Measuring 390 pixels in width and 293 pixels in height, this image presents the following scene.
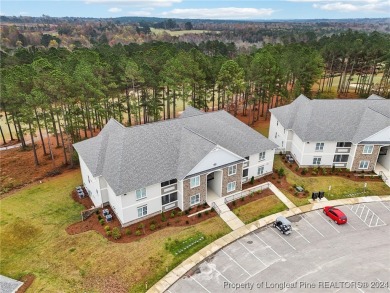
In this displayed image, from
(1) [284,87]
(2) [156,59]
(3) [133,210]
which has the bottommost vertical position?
(3) [133,210]

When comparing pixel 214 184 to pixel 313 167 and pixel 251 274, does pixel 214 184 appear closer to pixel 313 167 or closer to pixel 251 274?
pixel 251 274

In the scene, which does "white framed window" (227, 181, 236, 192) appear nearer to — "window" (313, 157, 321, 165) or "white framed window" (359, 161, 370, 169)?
"window" (313, 157, 321, 165)

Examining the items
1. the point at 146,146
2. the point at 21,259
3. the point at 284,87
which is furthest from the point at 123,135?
the point at 284,87

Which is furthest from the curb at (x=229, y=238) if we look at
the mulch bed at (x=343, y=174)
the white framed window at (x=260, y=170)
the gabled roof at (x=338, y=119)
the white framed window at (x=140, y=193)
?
the gabled roof at (x=338, y=119)

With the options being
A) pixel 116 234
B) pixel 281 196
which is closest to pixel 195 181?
pixel 116 234

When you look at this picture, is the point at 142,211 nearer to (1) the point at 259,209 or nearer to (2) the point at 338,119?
(1) the point at 259,209

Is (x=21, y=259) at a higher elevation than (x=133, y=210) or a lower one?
lower

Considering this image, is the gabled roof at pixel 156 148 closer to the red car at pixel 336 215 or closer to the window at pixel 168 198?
the window at pixel 168 198
